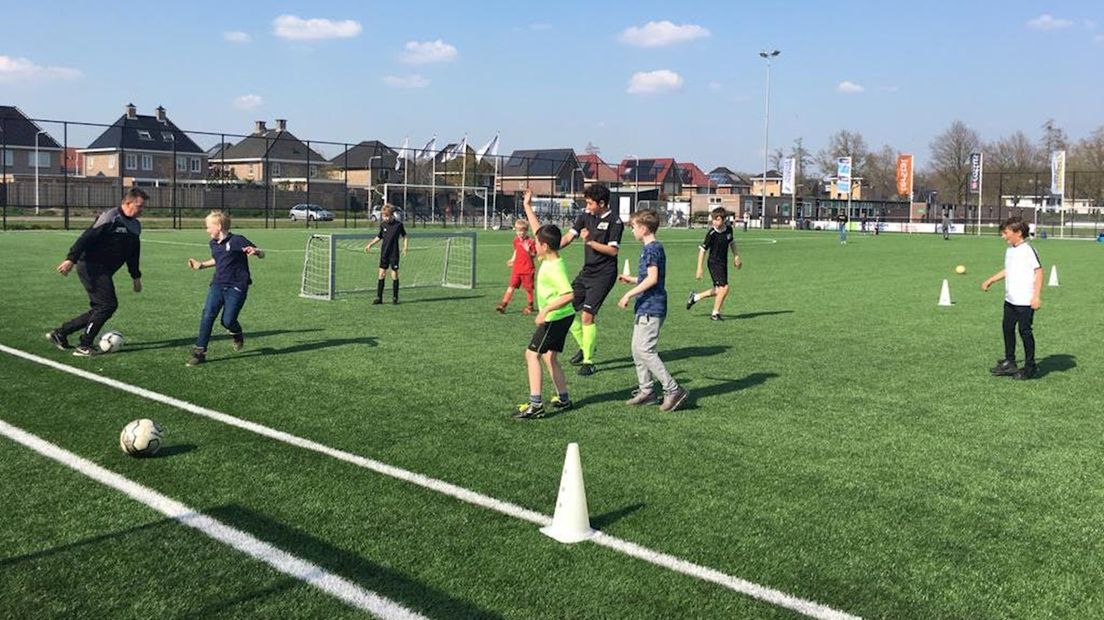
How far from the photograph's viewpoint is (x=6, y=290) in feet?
51.7

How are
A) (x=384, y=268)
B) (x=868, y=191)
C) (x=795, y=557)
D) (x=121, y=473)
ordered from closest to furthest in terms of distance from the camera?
(x=795, y=557) < (x=121, y=473) < (x=384, y=268) < (x=868, y=191)

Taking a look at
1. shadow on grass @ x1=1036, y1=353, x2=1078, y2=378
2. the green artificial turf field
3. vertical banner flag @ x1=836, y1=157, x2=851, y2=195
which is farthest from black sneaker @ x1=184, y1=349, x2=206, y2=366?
vertical banner flag @ x1=836, y1=157, x2=851, y2=195

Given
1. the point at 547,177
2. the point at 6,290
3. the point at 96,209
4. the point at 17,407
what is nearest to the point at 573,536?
the point at 17,407

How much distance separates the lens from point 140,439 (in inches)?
230

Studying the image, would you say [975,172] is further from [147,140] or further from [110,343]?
[110,343]

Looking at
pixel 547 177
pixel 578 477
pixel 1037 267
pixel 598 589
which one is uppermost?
pixel 547 177

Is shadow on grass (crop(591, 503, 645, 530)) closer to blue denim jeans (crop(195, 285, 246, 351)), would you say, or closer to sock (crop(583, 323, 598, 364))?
sock (crop(583, 323, 598, 364))

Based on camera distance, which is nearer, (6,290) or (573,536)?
(573,536)

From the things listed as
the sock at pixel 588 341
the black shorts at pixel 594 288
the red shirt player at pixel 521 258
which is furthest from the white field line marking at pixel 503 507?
the red shirt player at pixel 521 258

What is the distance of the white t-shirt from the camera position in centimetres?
942

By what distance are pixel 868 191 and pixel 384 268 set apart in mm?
106157

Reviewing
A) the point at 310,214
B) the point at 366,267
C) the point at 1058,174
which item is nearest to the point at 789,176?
the point at 1058,174

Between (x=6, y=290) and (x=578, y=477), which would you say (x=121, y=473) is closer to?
(x=578, y=477)

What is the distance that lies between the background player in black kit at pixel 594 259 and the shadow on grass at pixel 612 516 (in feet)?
13.6
